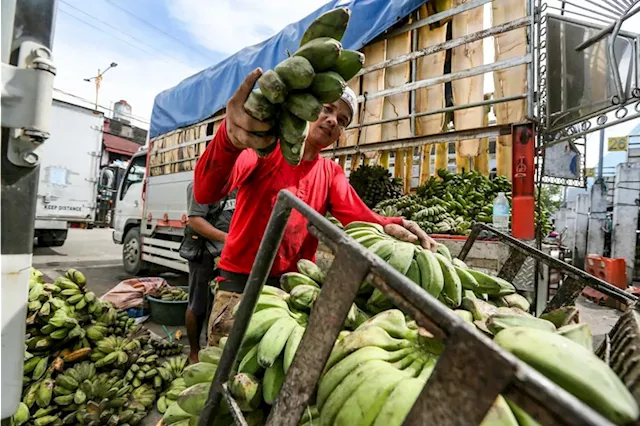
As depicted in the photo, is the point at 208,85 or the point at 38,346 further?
the point at 208,85

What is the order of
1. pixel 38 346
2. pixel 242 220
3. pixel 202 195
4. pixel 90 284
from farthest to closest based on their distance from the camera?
pixel 90 284
pixel 38 346
pixel 242 220
pixel 202 195

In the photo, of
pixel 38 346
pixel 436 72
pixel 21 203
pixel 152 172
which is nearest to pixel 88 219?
pixel 152 172

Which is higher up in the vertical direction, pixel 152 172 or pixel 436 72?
pixel 436 72

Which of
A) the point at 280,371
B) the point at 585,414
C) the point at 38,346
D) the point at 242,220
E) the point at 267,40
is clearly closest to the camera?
the point at 585,414

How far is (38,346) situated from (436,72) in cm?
535

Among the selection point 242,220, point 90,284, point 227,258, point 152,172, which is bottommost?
point 90,284

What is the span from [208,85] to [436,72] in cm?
493

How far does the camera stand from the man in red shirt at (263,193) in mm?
1614

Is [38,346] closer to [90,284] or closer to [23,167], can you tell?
[23,167]

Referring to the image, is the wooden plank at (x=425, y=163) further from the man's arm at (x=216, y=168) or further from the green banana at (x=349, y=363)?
the green banana at (x=349, y=363)

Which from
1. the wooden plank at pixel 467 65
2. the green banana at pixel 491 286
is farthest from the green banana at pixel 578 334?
the wooden plank at pixel 467 65

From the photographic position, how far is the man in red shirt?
5.30ft

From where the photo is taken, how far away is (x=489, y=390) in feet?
1.34

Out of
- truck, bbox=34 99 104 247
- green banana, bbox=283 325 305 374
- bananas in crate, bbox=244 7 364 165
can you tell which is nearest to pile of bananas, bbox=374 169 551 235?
bananas in crate, bbox=244 7 364 165
